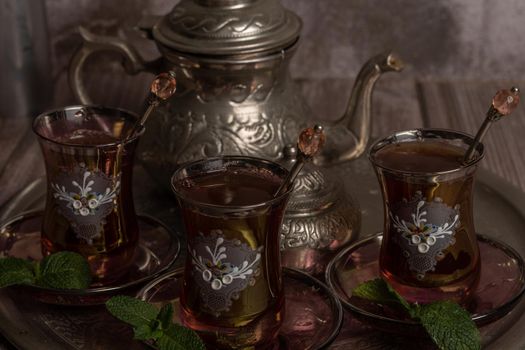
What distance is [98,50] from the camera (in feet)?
4.22

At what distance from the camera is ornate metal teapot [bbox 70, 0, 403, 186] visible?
1150mm

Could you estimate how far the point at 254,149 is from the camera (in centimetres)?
119

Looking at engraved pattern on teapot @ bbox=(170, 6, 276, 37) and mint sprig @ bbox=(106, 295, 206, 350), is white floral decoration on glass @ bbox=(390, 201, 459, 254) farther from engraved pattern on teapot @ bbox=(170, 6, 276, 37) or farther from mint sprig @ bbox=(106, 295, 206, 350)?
engraved pattern on teapot @ bbox=(170, 6, 276, 37)

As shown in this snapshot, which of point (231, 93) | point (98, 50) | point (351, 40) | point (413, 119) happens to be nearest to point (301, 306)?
point (231, 93)

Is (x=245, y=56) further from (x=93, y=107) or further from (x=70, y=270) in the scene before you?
(x=70, y=270)

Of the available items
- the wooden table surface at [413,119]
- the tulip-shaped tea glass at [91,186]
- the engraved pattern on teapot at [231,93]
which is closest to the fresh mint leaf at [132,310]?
the tulip-shaped tea glass at [91,186]

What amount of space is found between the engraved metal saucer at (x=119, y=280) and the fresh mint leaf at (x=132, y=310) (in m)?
0.08

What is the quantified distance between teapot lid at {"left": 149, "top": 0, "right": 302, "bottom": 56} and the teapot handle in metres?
0.07

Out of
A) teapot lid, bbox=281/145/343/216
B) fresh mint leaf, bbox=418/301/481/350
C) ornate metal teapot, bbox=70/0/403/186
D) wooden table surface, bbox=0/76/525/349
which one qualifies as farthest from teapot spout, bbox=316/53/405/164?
fresh mint leaf, bbox=418/301/481/350

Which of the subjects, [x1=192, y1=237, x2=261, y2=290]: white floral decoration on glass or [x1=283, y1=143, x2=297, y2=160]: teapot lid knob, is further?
[x1=283, y1=143, x2=297, y2=160]: teapot lid knob

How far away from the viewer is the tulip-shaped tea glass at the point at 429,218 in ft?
3.03

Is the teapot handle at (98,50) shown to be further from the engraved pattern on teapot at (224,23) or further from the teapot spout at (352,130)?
the teapot spout at (352,130)

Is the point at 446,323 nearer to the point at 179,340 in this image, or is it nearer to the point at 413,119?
the point at 179,340

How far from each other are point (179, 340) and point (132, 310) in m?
0.06
